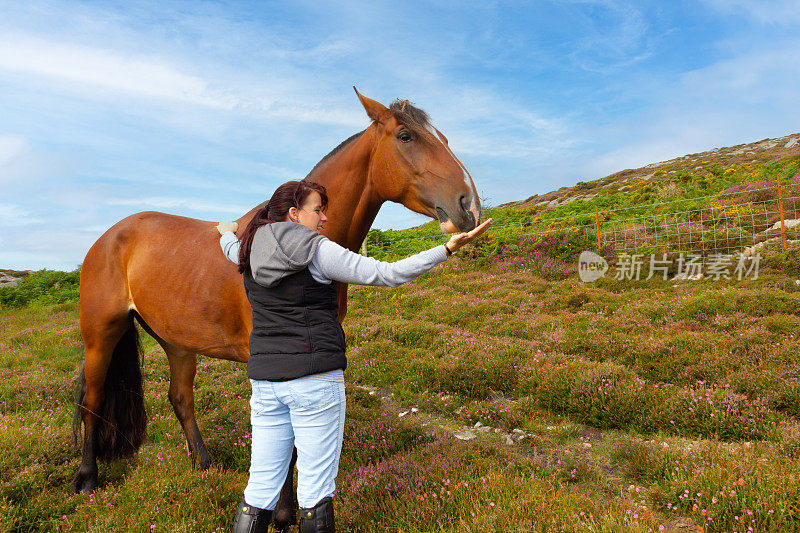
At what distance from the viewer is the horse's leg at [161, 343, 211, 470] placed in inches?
194

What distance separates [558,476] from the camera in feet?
13.8

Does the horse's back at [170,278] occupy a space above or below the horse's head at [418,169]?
below

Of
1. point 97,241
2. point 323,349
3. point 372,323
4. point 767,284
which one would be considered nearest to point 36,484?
point 97,241

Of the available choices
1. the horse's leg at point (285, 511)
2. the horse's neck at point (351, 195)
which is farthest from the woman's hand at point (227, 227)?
the horse's leg at point (285, 511)

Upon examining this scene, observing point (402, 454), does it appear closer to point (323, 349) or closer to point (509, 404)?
point (509, 404)

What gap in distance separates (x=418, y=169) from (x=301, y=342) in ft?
4.85

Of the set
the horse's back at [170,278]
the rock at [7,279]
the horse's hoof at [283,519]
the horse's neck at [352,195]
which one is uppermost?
the horse's neck at [352,195]

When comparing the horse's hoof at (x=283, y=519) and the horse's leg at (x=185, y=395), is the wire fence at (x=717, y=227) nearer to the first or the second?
the horse's leg at (x=185, y=395)

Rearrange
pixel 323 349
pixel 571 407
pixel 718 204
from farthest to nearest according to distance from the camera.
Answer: pixel 718 204, pixel 571 407, pixel 323 349

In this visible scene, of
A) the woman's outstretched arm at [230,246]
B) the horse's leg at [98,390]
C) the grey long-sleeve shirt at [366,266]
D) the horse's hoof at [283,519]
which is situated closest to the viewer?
the grey long-sleeve shirt at [366,266]

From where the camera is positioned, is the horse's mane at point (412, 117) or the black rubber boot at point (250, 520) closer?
the black rubber boot at point (250, 520)

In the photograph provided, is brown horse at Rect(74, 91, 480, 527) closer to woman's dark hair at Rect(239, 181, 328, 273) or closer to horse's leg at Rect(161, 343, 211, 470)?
horse's leg at Rect(161, 343, 211, 470)

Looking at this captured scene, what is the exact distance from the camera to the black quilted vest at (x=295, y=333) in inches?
98.7

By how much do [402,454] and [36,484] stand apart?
12.1 ft
